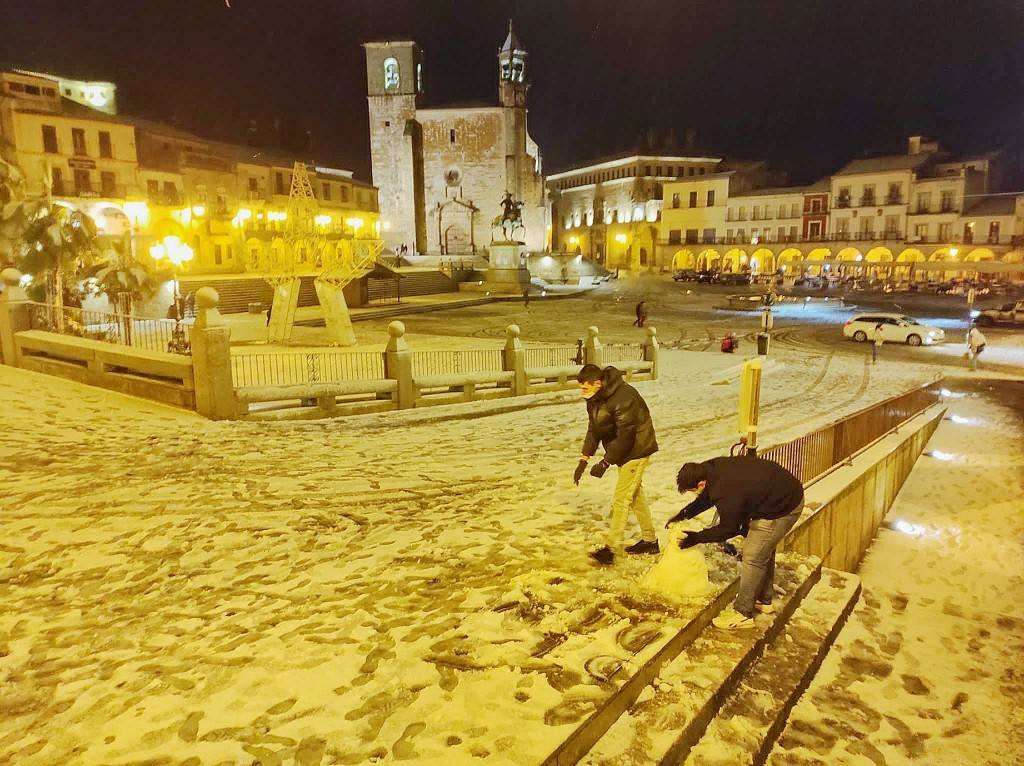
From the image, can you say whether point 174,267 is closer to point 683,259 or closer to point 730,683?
point 730,683

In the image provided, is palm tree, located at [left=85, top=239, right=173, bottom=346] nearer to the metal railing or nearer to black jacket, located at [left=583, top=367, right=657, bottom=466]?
the metal railing

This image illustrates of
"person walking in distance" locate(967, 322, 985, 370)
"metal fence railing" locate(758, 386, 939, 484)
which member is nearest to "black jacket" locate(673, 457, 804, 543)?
"metal fence railing" locate(758, 386, 939, 484)

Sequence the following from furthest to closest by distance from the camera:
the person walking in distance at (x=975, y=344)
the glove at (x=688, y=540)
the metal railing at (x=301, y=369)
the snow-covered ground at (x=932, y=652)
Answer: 1. the person walking in distance at (x=975, y=344)
2. the metal railing at (x=301, y=369)
3. the glove at (x=688, y=540)
4. the snow-covered ground at (x=932, y=652)

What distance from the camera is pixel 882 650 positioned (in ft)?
18.8

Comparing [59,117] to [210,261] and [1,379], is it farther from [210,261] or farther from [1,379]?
[1,379]

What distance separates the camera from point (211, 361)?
1145 centimetres

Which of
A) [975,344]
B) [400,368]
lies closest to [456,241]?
[975,344]

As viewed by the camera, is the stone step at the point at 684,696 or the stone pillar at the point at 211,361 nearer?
the stone step at the point at 684,696

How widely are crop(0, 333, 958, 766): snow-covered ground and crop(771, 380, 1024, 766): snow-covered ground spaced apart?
1.30 metres

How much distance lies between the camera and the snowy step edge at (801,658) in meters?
4.11

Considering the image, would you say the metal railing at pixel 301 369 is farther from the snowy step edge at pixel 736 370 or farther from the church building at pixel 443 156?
the church building at pixel 443 156

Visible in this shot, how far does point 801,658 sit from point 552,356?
1393cm

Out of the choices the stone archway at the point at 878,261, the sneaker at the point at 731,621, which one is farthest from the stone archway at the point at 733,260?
the sneaker at the point at 731,621

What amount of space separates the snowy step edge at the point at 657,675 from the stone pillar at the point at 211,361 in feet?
30.2
